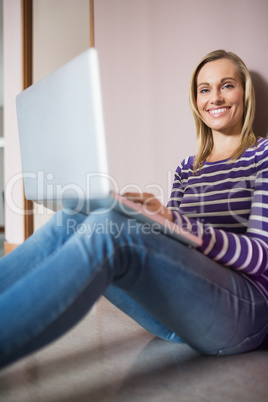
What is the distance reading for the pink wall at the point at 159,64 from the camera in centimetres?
139

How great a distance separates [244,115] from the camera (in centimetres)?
129

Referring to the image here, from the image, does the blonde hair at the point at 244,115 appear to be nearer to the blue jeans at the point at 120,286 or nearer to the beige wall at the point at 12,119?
the blue jeans at the point at 120,286

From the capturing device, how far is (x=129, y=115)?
185 centimetres

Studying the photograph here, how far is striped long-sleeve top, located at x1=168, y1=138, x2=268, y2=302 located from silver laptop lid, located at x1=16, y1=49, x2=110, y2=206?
0.69 ft

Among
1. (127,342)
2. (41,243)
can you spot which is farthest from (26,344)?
(127,342)

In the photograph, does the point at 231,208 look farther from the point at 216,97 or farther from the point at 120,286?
the point at 120,286

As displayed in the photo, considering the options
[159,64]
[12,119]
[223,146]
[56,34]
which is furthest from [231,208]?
[12,119]

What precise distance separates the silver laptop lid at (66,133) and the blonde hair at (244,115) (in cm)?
61

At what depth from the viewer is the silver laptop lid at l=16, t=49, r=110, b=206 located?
0.65m

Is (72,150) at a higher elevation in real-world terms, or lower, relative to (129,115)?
lower

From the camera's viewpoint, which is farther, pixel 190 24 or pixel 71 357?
pixel 190 24

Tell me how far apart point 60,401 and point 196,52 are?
132 cm

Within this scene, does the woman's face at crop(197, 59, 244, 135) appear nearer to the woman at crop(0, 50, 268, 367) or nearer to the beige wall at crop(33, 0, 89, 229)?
the woman at crop(0, 50, 268, 367)

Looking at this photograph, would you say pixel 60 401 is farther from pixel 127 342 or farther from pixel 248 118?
pixel 248 118
